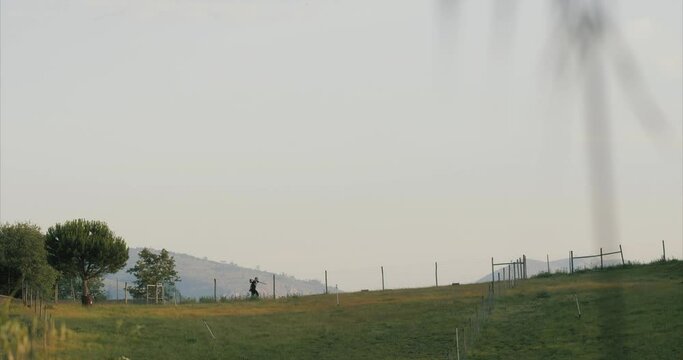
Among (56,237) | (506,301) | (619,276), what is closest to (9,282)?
(56,237)

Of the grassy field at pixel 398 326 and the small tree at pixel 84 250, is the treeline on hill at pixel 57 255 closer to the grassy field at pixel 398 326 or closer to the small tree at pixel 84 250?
the small tree at pixel 84 250

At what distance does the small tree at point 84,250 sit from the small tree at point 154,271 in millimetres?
38089

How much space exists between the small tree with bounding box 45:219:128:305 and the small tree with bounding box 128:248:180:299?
38.1m

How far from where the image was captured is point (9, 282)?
279 ft

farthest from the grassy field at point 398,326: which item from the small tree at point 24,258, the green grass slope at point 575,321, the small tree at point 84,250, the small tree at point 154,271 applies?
the small tree at point 154,271

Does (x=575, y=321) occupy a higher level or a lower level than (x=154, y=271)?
lower

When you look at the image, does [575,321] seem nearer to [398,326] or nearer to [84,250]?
[398,326]

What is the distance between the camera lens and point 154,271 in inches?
4946

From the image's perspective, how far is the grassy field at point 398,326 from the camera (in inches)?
1836

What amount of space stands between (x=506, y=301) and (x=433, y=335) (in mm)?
11724

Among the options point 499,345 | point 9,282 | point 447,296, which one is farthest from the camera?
point 9,282

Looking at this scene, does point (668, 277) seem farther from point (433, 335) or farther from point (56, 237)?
point (56, 237)

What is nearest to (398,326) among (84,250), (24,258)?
(84,250)

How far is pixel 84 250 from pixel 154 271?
45.5 metres
